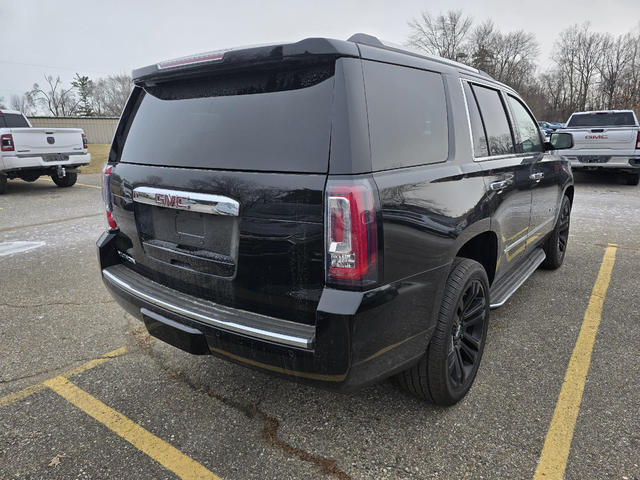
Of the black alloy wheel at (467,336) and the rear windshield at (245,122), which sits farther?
the black alloy wheel at (467,336)

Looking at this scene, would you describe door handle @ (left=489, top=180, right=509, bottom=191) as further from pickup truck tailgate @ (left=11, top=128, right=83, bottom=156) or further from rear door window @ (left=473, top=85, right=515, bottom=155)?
pickup truck tailgate @ (left=11, top=128, right=83, bottom=156)

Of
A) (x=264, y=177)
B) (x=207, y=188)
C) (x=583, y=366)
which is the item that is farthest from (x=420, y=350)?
(x=583, y=366)

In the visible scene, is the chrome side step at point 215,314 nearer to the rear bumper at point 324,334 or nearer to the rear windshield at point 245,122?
the rear bumper at point 324,334

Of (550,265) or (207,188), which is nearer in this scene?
(207,188)

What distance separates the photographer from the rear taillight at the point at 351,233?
1773 mm

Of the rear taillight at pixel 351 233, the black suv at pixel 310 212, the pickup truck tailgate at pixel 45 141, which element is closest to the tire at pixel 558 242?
the black suv at pixel 310 212

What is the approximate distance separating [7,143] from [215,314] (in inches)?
415

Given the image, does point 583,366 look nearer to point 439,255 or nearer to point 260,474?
point 439,255

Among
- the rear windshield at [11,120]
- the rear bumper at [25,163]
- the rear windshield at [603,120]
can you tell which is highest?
the rear windshield at [11,120]

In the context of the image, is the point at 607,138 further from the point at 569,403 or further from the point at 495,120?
the point at 569,403

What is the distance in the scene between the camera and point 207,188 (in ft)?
6.84

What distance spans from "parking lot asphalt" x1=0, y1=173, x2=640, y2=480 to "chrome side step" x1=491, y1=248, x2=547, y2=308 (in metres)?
0.36

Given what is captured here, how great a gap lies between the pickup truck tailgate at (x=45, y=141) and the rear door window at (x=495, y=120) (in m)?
10.3

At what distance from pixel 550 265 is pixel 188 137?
4.20m
